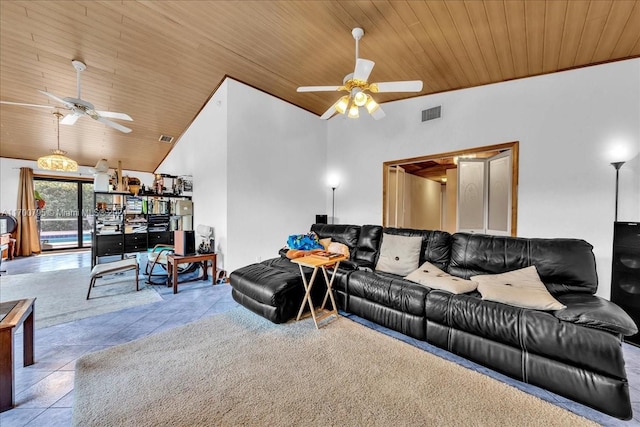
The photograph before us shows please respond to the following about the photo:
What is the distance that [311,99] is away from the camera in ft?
15.6

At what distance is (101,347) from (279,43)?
3.73m

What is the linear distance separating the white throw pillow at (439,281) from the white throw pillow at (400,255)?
0.72ft

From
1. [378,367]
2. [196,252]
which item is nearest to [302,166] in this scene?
[196,252]

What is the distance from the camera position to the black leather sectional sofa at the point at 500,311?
151 centimetres

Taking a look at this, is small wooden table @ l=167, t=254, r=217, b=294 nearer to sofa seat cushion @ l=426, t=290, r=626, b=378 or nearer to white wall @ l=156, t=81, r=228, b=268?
white wall @ l=156, t=81, r=228, b=268

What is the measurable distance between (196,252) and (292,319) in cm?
234

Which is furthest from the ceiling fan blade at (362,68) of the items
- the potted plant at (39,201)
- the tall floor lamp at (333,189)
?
the potted plant at (39,201)

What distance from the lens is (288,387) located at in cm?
170

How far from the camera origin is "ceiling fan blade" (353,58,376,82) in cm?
238

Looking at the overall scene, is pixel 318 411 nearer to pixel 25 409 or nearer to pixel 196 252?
pixel 25 409

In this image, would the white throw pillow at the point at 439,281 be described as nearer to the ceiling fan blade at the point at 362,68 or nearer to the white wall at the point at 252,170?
the ceiling fan blade at the point at 362,68

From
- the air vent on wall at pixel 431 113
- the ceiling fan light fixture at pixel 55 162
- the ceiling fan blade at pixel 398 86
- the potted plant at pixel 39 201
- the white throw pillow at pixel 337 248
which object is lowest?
the white throw pillow at pixel 337 248

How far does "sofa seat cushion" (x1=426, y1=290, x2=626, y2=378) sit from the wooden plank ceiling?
2.64m

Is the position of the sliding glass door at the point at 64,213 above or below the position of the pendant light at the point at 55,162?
below
